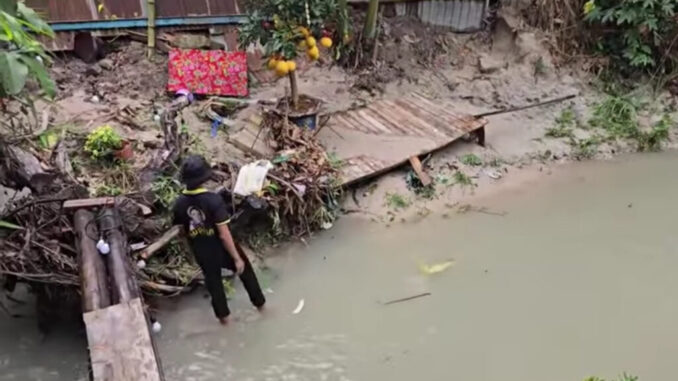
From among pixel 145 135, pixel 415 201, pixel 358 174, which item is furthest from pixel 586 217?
pixel 145 135

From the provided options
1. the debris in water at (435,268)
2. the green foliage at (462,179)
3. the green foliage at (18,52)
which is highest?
the green foliage at (18,52)

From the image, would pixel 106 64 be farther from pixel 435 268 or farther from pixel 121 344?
pixel 121 344

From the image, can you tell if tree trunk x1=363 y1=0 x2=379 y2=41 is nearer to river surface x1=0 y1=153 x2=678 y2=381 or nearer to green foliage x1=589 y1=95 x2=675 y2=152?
river surface x1=0 y1=153 x2=678 y2=381

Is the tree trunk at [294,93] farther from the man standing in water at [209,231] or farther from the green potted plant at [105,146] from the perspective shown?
the man standing in water at [209,231]

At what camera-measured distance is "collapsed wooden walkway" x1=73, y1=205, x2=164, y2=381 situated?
347cm

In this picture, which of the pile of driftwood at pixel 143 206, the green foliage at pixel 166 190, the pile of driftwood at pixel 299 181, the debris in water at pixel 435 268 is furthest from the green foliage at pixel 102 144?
the debris in water at pixel 435 268

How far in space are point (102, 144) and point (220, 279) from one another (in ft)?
5.55

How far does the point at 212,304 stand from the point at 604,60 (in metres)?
5.02

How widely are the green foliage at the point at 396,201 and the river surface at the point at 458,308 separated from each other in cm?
22

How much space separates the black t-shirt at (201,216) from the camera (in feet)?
14.0

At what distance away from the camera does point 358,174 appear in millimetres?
5980

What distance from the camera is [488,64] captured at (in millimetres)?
7535

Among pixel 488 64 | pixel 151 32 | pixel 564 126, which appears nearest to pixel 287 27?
pixel 151 32

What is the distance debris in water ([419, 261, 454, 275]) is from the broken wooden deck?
0.99m
